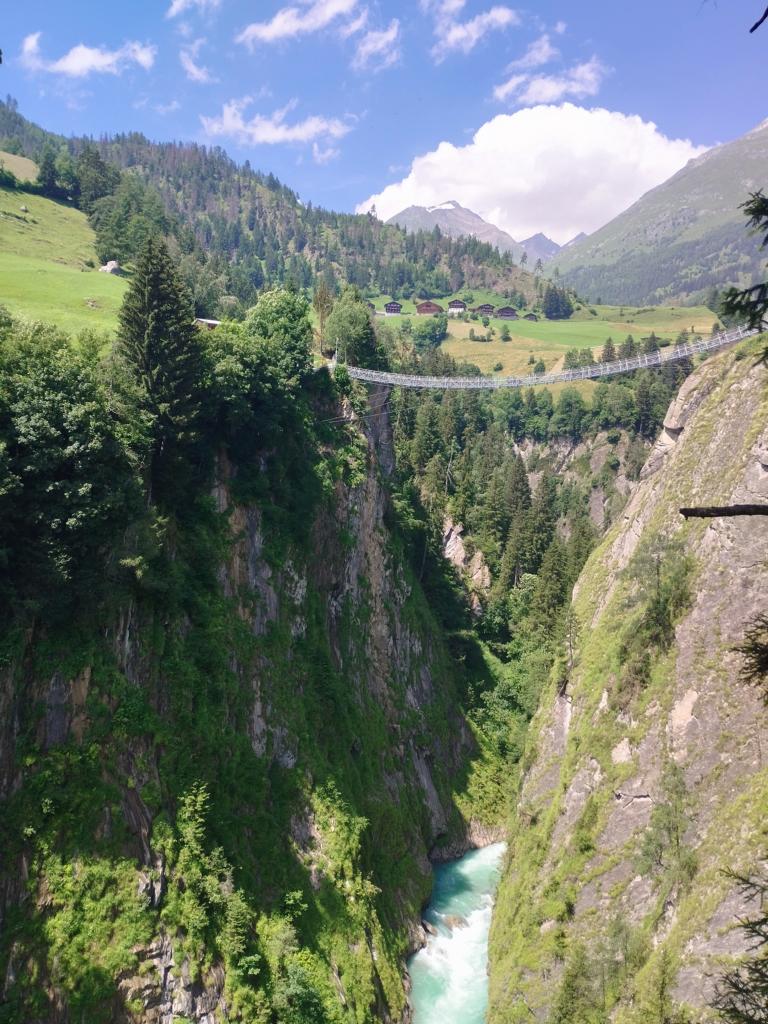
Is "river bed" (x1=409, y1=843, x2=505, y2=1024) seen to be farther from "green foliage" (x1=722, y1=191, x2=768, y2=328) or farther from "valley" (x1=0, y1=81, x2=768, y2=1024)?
"green foliage" (x1=722, y1=191, x2=768, y2=328)

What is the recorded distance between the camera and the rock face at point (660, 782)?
26.6 metres

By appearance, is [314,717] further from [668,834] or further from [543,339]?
[543,339]

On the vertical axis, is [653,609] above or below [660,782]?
above

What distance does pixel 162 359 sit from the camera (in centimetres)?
3456

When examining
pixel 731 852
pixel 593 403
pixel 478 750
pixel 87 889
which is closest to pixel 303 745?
pixel 87 889

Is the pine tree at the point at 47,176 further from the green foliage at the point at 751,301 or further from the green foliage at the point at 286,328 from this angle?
the green foliage at the point at 751,301

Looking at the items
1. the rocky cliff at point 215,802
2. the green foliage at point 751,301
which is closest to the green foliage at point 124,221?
the rocky cliff at point 215,802

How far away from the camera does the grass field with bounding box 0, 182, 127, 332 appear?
50.7 meters

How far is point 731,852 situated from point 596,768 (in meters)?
13.7

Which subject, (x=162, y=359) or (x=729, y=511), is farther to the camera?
(x=162, y=359)

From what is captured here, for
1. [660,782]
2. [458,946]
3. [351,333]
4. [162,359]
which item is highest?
[351,333]

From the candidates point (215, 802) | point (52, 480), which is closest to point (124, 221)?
point (52, 480)

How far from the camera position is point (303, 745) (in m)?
37.1

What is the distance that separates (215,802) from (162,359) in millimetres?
22505
